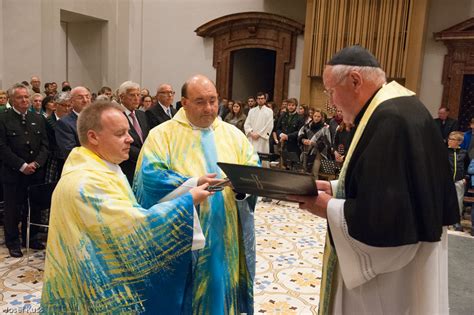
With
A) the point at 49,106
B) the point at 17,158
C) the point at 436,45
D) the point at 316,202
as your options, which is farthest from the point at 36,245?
the point at 436,45

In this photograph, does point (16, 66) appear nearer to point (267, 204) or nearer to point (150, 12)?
point (150, 12)

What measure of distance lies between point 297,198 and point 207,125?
3.11 feet

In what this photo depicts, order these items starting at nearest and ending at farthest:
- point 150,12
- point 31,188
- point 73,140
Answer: point 31,188 < point 73,140 < point 150,12

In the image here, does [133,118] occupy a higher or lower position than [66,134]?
higher

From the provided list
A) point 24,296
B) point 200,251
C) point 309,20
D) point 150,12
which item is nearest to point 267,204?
point 24,296

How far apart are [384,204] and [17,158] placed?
3752 millimetres

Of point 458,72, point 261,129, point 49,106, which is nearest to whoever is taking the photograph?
point 49,106

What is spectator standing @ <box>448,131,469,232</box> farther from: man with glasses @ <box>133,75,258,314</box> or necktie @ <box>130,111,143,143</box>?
man with glasses @ <box>133,75,258,314</box>

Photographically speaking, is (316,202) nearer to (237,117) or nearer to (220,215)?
(220,215)

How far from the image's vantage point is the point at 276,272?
3.99 m

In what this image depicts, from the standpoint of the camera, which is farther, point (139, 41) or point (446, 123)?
point (139, 41)

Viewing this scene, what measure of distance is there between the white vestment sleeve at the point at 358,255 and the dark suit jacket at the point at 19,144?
3531mm

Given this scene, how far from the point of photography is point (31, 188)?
364cm

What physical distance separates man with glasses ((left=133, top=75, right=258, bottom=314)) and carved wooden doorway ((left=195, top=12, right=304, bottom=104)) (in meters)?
9.03
